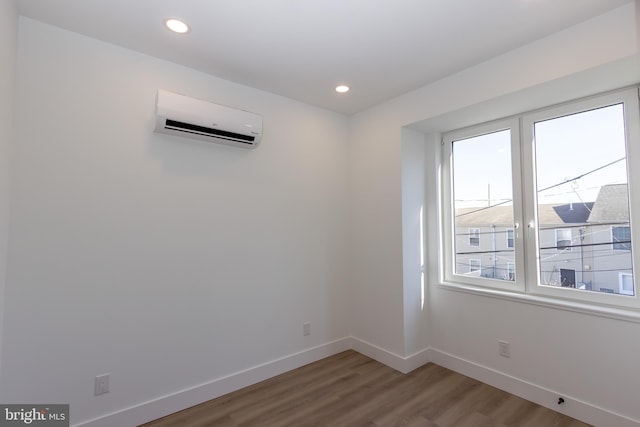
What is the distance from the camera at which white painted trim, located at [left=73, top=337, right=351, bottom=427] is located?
2049mm

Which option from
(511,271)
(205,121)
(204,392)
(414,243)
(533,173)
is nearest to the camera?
(205,121)

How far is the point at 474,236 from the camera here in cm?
297

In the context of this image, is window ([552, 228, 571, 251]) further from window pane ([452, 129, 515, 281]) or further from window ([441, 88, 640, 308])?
window pane ([452, 129, 515, 281])

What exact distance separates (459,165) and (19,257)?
355 centimetres

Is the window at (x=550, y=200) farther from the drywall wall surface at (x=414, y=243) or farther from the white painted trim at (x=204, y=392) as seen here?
the white painted trim at (x=204, y=392)

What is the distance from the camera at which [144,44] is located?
6.95 ft

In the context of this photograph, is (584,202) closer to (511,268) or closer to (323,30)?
(511,268)

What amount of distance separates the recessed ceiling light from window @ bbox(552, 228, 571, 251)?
3.11 m

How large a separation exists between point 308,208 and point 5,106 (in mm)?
2244

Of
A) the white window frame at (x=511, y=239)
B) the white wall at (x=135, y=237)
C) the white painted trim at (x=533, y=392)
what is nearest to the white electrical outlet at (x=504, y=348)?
the white painted trim at (x=533, y=392)

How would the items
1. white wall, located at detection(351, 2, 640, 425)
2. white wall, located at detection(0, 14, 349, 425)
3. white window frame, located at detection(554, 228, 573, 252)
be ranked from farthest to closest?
1. white window frame, located at detection(554, 228, 573, 252)
2. white wall, located at detection(351, 2, 640, 425)
3. white wall, located at detection(0, 14, 349, 425)

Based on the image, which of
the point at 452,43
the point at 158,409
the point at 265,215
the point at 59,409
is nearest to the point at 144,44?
the point at 265,215

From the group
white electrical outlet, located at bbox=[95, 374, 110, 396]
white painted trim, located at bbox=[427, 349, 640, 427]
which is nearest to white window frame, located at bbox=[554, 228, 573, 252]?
white painted trim, located at bbox=[427, 349, 640, 427]

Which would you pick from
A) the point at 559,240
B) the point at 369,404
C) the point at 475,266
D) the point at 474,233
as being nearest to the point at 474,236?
the point at 474,233
